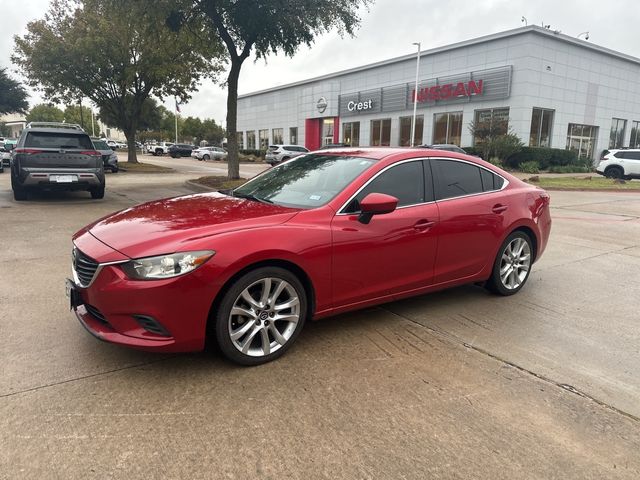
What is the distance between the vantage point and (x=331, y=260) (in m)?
3.60

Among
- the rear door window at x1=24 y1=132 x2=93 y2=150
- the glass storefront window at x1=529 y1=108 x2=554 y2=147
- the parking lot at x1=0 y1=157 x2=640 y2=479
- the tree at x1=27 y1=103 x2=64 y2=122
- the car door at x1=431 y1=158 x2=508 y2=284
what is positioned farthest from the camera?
the tree at x1=27 y1=103 x2=64 y2=122

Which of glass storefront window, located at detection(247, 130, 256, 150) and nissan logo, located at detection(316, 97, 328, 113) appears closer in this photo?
nissan logo, located at detection(316, 97, 328, 113)

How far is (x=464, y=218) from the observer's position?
4488 millimetres

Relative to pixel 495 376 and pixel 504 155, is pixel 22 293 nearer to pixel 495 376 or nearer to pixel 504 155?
pixel 495 376

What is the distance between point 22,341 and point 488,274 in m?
4.22

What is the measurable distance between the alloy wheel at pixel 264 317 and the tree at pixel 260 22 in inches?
456

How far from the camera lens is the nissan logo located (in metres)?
43.3

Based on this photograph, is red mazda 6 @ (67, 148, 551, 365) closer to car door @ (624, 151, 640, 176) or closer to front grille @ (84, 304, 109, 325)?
front grille @ (84, 304, 109, 325)

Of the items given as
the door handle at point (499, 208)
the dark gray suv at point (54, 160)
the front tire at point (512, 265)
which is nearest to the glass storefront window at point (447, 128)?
the dark gray suv at point (54, 160)

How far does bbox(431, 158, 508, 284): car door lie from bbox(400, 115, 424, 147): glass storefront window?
31363mm

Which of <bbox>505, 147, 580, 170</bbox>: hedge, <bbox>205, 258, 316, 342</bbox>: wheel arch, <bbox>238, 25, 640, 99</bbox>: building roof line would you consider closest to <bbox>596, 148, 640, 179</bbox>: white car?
<bbox>505, 147, 580, 170</bbox>: hedge

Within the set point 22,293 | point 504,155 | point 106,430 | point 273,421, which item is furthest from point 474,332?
point 504,155

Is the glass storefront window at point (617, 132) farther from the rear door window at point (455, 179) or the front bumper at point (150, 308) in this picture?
the front bumper at point (150, 308)

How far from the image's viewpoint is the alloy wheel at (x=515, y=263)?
504 cm
